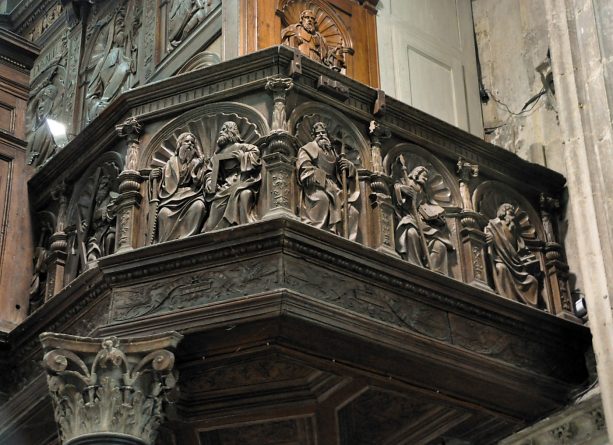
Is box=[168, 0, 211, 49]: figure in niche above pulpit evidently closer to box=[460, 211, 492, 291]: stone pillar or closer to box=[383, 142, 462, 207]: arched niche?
box=[383, 142, 462, 207]: arched niche

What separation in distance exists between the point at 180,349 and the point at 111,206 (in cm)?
152

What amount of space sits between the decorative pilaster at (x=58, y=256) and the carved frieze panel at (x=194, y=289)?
54.6 inches

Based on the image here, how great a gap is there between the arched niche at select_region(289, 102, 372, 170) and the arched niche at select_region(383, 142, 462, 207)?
31 centimetres

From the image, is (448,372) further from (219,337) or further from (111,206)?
(111,206)

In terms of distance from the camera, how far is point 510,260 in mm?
10266

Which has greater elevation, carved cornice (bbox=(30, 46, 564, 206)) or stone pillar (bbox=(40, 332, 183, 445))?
carved cornice (bbox=(30, 46, 564, 206))

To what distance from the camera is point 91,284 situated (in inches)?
366

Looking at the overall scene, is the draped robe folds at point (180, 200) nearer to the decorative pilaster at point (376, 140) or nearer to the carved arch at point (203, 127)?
the carved arch at point (203, 127)

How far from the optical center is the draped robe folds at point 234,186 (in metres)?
9.07

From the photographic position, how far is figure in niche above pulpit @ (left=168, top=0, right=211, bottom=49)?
11.2 meters

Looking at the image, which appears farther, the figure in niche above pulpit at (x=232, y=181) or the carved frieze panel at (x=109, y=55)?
the carved frieze panel at (x=109, y=55)

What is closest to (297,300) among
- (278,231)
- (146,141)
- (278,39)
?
(278,231)

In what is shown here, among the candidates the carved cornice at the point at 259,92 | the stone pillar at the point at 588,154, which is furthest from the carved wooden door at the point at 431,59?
the stone pillar at the point at 588,154

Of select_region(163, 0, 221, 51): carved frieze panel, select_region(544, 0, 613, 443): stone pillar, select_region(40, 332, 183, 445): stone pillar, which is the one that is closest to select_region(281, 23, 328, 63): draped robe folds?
select_region(163, 0, 221, 51): carved frieze panel
